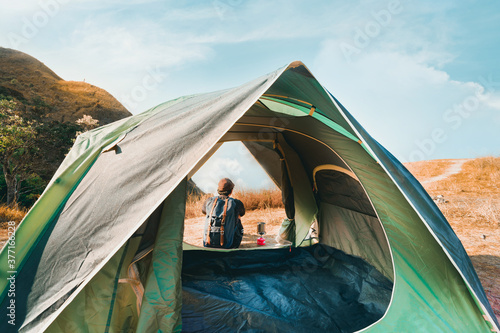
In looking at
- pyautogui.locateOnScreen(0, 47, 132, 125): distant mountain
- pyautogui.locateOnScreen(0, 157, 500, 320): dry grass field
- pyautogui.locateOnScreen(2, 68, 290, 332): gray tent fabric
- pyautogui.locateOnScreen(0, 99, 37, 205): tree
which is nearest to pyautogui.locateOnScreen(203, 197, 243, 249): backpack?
pyautogui.locateOnScreen(0, 157, 500, 320): dry grass field

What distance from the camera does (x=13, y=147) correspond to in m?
9.21

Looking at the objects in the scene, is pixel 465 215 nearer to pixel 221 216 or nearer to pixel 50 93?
pixel 221 216

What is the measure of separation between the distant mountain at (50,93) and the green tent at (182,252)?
64.1 feet

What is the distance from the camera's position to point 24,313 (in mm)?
1667

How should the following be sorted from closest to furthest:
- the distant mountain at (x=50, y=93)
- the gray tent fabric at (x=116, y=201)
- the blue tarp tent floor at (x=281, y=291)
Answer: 1. the gray tent fabric at (x=116, y=201)
2. the blue tarp tent floor at (x=281, y=291)
3. the distant mountain at (x=50, y=93)

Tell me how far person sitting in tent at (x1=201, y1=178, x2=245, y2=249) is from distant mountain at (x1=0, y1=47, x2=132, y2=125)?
18.9 m

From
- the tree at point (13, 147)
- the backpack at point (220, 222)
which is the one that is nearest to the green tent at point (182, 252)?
the backpack at point (220, 222)

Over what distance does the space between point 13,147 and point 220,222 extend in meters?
9.11

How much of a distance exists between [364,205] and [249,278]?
149 centimetres

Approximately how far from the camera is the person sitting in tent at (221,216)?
3.43m

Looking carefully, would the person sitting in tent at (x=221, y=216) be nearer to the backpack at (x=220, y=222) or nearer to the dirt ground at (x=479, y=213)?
the backpack at (x=220, y=222)

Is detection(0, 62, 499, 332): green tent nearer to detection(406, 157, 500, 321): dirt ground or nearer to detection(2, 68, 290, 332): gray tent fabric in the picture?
detection(2, 68, 290, 332): gray tent fabric

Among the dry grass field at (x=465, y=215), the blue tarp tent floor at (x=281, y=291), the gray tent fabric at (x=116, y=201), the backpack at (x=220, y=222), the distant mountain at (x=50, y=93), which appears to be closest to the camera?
the gray tent fabric at (x=116, y=201)

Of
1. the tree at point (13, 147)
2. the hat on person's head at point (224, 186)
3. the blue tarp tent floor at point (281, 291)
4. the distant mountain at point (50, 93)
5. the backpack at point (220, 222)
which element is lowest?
the blue tarp tent floor at point (281, 291)
